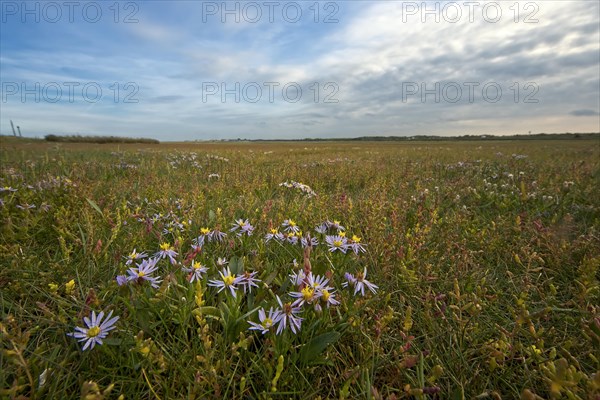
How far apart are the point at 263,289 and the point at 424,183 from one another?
4852 millimetres

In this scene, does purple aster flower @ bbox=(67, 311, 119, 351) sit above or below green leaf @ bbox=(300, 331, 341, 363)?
above

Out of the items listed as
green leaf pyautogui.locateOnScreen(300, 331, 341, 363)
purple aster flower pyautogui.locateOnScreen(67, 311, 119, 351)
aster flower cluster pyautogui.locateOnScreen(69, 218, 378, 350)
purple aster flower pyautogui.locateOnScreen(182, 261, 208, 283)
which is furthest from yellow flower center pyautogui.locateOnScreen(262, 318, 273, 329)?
purple aster flower pyautogui.locateOnScreen(67, 311, 119, 351)

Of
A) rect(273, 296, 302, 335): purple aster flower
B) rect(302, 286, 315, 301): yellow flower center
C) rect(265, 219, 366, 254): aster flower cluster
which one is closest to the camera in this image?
rect(273, 296, 302, 335): purple aster flower

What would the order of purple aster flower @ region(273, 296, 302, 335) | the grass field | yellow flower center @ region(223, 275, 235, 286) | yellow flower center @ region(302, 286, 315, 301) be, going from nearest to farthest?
1. the grass field
2. purple aster flower @ region(273, 296, 302, 335)
3. yellow flower center @ region(302, 286, 315, 301)
4. yellow flower center @ region(223, 275, 235, 286)

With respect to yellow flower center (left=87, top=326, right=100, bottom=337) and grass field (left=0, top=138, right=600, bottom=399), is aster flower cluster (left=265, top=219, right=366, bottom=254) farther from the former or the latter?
yellow flower center (left=87, top=326, right=100, bottom=337)

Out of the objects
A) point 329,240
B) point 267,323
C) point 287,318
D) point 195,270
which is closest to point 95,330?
point 195,270

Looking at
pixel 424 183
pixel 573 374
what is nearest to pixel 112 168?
pixel 424 183

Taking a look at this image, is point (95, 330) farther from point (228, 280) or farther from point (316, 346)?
point (316, 346)

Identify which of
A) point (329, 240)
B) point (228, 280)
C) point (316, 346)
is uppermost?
point (329, 240)

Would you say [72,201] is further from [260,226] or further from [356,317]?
[356,317]

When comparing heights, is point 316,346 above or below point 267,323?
below

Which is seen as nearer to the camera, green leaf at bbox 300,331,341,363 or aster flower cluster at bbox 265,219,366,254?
green leaf at bbox 300,331,341,363

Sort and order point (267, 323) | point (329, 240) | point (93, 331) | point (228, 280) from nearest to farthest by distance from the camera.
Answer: point (93, 331)
point (267, 323)
point (228, 280)
point (329, 240)

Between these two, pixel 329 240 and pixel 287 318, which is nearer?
pixel 287 318
